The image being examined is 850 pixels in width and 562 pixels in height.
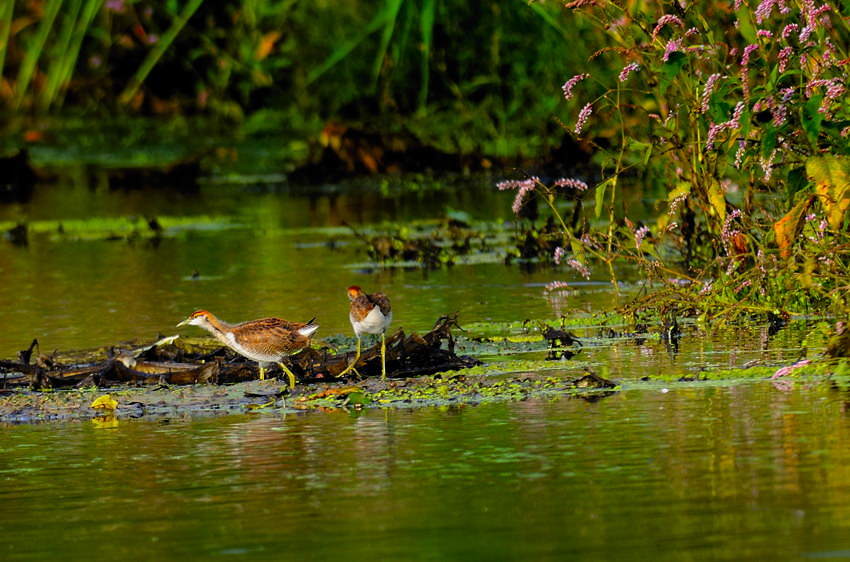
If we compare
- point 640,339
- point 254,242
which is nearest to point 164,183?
point 254,242

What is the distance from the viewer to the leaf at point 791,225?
759cm

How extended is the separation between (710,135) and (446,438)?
1.61m

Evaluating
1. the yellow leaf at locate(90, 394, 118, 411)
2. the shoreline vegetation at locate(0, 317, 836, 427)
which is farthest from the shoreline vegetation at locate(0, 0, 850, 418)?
the yellow leaf at locate(90, 394, 118, 411)

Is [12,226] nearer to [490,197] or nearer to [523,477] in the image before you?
[490,197]

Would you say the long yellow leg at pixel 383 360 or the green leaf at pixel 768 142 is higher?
the green leaf at pixel 768 142

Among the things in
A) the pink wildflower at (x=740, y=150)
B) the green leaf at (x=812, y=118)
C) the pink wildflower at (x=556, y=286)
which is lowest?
the pink wildflower at (x=556, y=286)

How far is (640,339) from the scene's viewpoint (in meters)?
8.45

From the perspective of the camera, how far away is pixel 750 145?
7.68 metres

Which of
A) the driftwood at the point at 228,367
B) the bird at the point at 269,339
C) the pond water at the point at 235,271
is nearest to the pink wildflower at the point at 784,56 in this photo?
the driftwood at the point at 228,367

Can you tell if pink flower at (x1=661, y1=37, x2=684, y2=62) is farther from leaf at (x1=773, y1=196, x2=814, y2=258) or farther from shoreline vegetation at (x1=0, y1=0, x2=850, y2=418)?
leaf at (x1=773, y1=196, x2=814, y2=258)

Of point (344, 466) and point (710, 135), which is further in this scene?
point (710, 135)

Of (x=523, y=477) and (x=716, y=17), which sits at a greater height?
(x=716, y=17)

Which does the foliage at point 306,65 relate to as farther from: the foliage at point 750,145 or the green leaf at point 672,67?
the green leaf at point 672,67

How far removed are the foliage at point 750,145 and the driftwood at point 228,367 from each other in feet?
2.51
